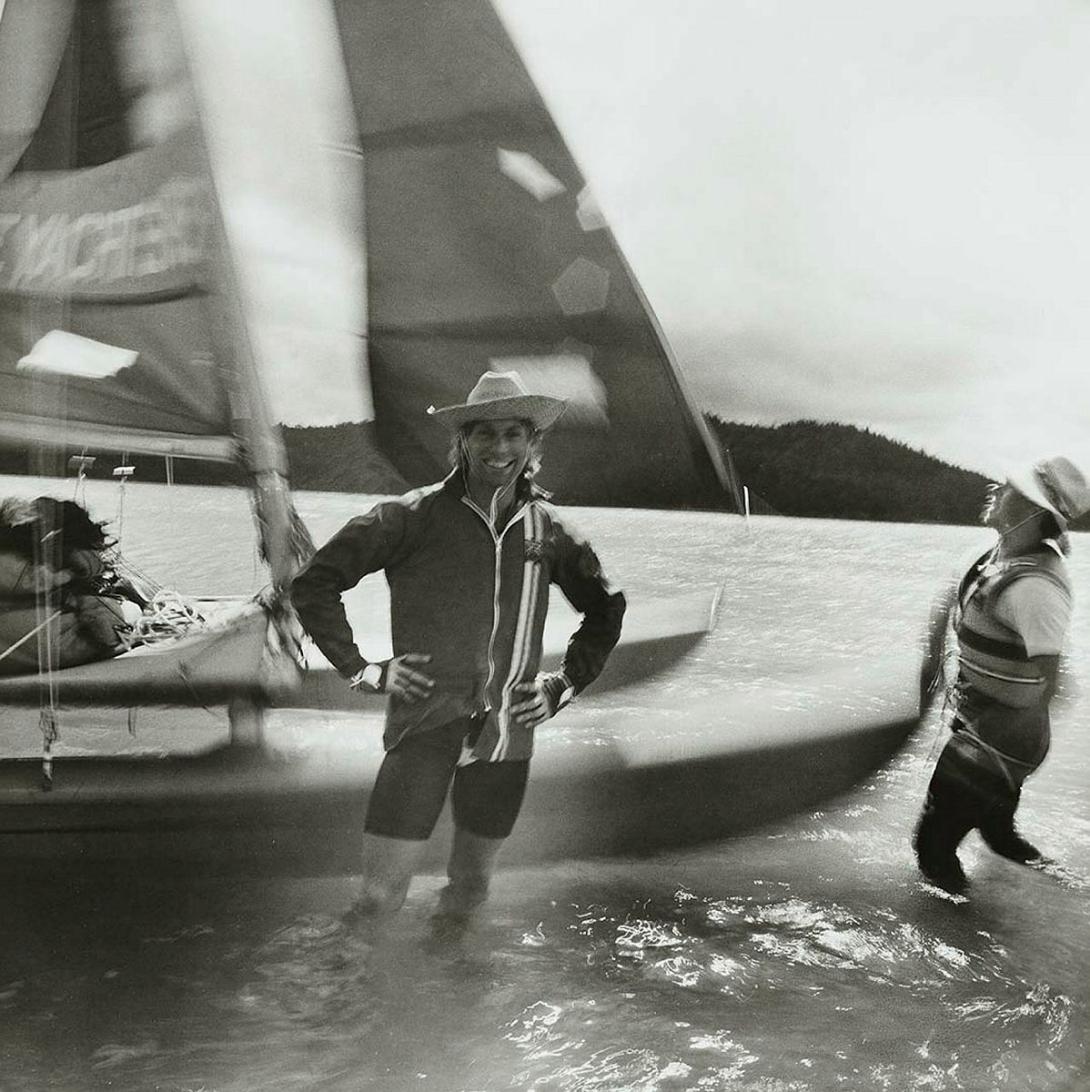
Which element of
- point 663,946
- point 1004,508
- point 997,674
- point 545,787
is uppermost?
point 1004,508

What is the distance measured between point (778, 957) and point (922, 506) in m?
0.69

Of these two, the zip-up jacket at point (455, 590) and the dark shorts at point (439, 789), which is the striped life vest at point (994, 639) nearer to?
the zip-up jacket at point (455, 590)

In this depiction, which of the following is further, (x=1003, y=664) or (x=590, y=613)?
(x=1003, y=664)

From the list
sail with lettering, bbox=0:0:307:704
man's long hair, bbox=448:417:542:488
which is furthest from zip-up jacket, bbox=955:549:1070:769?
sail with lettering, bbox=0:0:307:704

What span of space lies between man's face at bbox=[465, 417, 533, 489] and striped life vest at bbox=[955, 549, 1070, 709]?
72 centimetres

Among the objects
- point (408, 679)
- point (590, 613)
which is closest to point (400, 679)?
point (408, 679)

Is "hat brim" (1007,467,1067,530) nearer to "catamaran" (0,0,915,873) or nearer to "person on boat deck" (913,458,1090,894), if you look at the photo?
"person on boat deck" (913,458,1090,894)

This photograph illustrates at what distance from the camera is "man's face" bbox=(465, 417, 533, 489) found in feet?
4.42

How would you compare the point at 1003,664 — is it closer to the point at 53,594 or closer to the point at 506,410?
the point at 506,410

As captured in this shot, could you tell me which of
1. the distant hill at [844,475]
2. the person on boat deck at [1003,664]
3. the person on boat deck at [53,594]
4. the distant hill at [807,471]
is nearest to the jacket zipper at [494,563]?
the distant hill at [807,471]

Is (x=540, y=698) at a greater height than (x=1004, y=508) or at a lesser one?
lesser

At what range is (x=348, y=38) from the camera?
1414 millimetres

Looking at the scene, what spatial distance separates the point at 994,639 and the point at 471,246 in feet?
3.13

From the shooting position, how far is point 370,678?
4.42 feet
